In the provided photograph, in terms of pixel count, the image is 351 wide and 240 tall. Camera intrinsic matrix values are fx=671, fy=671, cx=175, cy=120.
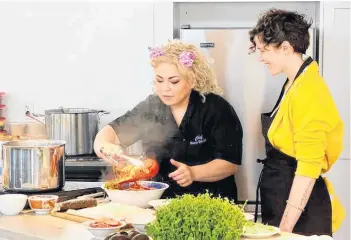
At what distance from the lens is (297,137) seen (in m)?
2.94

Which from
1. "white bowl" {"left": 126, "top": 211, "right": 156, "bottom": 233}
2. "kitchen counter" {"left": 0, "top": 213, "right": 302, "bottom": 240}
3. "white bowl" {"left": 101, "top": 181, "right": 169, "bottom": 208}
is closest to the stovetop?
"white bowl" {"left": 101, "top": 181, "right": 169, "bottom": 208}

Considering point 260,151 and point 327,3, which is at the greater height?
point 327,3

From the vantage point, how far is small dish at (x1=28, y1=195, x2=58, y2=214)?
107 inches

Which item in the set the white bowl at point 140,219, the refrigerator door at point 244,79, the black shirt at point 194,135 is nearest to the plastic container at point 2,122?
the black shirt at point 194,135

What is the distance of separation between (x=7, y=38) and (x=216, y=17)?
56.6 inches

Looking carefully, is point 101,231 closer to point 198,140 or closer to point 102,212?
point 102,212

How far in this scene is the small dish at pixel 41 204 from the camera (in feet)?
8.90

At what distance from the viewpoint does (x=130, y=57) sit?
4.51m

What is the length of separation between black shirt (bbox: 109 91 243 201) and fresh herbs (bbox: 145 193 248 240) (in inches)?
58.0

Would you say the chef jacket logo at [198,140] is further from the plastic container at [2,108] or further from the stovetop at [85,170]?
the plastic container at [2,108]

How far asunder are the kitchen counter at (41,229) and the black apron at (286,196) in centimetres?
78

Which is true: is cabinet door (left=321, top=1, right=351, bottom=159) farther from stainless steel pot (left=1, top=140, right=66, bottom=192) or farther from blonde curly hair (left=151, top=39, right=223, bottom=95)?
stainless steel pot (left=1, top=140, right=66, bottom=192)

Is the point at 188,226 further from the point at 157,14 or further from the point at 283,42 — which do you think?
the point at 157,14

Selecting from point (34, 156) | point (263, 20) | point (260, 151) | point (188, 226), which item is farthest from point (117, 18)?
point (188, 226)
